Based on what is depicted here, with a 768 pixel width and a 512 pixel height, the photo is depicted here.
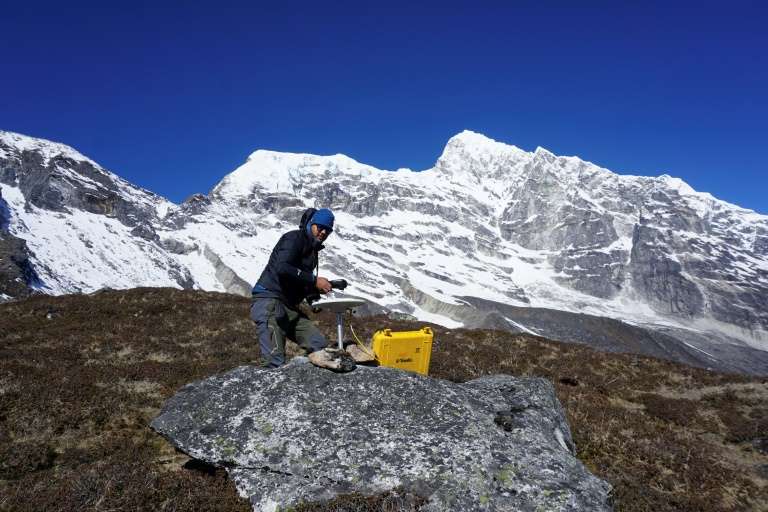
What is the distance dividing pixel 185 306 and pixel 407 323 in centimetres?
1096

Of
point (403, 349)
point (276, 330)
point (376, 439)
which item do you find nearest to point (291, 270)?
point (276, 330)

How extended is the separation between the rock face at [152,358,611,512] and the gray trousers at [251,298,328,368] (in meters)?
0.73

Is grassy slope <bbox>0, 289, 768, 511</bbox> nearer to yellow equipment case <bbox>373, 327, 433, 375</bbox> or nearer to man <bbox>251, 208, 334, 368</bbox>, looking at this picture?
man <bbox>251, 208, 334, 368</bbox>

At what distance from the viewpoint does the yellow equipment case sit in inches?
409

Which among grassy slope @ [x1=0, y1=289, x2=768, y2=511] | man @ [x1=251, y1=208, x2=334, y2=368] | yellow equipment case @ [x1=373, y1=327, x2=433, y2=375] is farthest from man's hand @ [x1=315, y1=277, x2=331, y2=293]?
grassy slope @ [x1=0, y1=289, x2=768, y2=511]

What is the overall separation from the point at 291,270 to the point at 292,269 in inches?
1.1

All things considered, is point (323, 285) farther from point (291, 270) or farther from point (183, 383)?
point (183, 383)

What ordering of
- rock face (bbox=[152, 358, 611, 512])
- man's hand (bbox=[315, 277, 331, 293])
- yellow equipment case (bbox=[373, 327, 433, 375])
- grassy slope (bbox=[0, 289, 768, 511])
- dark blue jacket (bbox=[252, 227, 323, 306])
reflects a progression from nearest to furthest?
rock face (bbox=[152, 358, 611, 512]), grassy slope (bbox=[0, 289, 768, 511]), man's hand (bbox=[315, 277, 331, 293]), dark blue jacket (bbox=[252, 227, 323, 306]), yellow equipment case (bbox=[373, 327, 433, 375])

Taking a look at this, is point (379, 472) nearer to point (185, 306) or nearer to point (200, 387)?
point (200, 387)

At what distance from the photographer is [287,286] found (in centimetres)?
1020

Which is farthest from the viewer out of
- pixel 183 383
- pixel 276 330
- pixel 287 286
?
pixel 183 383

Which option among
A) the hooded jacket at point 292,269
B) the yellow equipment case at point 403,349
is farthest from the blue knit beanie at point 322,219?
the yellow equipment case at point 403,349

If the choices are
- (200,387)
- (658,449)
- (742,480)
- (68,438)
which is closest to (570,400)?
(658,449)

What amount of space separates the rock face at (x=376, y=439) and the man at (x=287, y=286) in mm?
906
